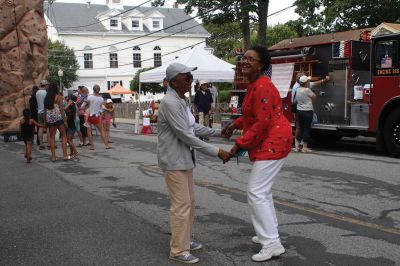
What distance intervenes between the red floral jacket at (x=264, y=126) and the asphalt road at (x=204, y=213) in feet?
3.18

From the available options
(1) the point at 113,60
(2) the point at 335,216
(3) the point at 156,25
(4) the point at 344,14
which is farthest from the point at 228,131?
(3) the point at 156,25

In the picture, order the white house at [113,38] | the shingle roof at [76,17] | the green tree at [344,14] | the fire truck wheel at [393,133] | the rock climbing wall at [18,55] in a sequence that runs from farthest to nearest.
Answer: the white house at [113,38], the shingle roof at [76,17], the green tree at [344,14], the rock climbing wall at [18,55], the fire truck wheel at [393,133]

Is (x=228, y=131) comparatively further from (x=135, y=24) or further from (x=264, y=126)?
(x=135, y=24)

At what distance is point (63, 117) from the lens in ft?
37.9

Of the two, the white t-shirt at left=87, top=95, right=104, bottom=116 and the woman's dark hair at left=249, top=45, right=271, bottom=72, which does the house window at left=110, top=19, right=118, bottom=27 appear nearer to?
the white t-shirt at left=87, top=95, right=104, bottom=116

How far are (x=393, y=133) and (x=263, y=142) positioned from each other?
7.48m

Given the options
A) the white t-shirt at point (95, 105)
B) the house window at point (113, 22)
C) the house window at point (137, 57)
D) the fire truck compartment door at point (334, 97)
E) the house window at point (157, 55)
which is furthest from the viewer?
the house window at point (157, 55)

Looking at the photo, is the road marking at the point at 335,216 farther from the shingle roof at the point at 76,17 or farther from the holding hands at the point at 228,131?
the shingle roof at the point at 76,17

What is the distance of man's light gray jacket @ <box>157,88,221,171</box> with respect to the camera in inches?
178

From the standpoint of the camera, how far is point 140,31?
58.8 metres

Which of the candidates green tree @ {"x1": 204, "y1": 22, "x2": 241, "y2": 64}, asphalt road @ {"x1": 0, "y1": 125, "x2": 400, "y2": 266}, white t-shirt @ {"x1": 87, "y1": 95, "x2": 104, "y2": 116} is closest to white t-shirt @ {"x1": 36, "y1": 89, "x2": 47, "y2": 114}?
white t-shirt @ {"x1": 87, "y1": 95, "x2": 104, "y2": 116}

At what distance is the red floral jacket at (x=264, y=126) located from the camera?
4.43 m

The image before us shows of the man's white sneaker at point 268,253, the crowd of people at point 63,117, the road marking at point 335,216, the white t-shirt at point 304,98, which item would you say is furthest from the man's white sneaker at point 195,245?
the white t-shirt at point 304,98

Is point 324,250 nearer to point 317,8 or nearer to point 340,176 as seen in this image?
point 340,176
